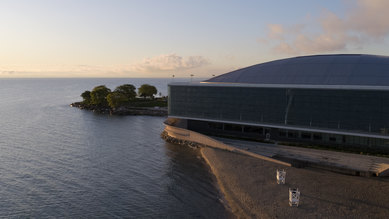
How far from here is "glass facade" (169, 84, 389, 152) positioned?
170ft

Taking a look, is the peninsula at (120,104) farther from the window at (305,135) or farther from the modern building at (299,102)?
the window at (305,135)

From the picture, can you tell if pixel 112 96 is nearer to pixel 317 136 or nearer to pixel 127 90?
pixel 127 90

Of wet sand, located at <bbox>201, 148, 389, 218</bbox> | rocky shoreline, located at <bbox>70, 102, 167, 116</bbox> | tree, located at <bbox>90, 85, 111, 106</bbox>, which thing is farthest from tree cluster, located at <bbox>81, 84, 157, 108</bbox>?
wet sand, located at <bbox>201, 148, 389, 218</bbox>

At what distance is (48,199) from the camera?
3638 centimetres

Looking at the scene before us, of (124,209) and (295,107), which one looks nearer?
(124,209)

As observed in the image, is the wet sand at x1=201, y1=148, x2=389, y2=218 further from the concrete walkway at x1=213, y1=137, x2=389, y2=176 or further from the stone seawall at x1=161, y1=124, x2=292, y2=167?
the stone seawall at x1=161, y1=124, x2=292, y2=167

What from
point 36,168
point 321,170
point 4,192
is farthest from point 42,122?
point 321,170

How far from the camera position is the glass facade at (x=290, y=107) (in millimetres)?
51938

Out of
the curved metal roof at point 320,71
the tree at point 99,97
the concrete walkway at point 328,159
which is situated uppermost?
the curved metal roof at point 320,71

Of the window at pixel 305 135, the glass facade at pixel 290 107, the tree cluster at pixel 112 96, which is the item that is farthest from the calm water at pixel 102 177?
the tree cluster at pixel 112 96

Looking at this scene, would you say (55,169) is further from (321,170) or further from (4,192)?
(321,170)

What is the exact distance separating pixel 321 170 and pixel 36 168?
44889 mm

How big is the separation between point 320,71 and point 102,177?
4706cm

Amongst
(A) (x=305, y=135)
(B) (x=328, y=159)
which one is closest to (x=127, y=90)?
(A) (x=305, y=135)
